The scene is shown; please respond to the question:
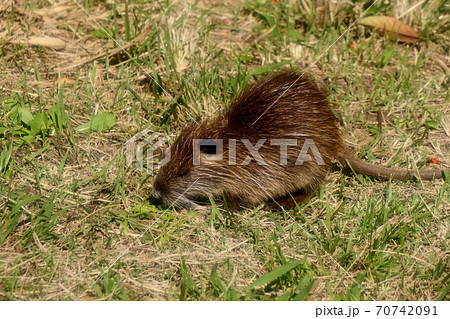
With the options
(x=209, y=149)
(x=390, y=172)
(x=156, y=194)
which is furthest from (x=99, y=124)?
(x=390, y=172)

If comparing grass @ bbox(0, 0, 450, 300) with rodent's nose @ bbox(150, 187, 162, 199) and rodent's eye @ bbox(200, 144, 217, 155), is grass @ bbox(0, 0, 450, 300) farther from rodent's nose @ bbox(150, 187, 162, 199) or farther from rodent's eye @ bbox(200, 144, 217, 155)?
rodent's eye @ bbox(200, 144, 217, 155)

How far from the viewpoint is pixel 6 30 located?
5.23 meters

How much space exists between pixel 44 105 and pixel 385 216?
283 centimetres

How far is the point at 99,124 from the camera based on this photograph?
15.1 feet

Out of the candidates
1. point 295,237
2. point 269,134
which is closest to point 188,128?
point 269,134

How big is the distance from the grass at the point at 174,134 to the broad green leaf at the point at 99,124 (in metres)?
0.02

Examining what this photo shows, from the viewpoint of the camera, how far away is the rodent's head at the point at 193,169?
13.5 feet

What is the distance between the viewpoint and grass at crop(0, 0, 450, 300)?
366 cm

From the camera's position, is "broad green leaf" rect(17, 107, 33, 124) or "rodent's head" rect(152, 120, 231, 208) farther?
"broad green leaf" rect(17, 107, 33, 124)

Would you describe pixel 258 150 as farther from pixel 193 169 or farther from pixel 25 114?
pixel 25 114

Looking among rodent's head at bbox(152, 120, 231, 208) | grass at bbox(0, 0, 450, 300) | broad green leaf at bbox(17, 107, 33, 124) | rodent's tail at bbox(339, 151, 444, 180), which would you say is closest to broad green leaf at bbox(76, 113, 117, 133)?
grass at bbox(0, 0, 450, 300)

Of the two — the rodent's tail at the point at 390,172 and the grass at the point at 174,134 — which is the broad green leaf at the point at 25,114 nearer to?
the grass at the point at 174,134

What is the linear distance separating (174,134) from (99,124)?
2.01 ft

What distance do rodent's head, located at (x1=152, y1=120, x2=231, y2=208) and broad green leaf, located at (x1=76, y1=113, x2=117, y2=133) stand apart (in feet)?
2.33
